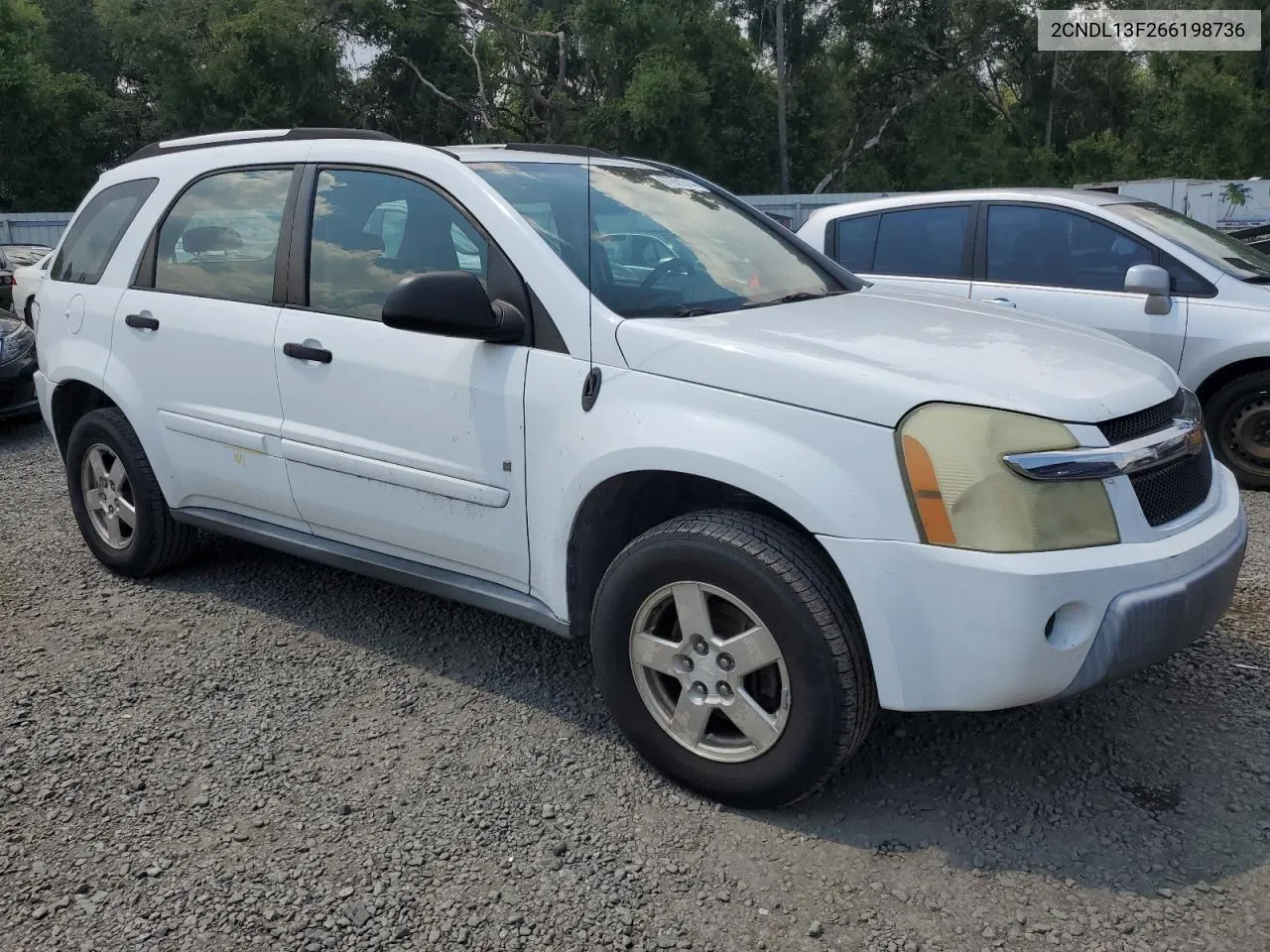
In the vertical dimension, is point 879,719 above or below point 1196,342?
below

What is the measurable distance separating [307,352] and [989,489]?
2273mm

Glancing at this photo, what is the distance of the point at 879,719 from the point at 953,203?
4.27 metres

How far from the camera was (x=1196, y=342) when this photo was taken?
5.92m

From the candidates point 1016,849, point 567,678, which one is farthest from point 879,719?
point 567,678

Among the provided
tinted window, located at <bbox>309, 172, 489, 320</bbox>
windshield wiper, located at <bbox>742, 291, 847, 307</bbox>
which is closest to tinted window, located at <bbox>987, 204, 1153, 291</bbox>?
windshield wiper, located at <bbox>742, 291, 847, 307</bbox>

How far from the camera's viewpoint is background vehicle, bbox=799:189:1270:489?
589 cm

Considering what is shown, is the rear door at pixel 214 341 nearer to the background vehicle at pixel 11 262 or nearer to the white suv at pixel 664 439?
the white suv at pixel 664 439

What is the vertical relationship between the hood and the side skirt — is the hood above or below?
above

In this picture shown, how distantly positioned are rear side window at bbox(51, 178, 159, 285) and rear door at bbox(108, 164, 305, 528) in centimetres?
25

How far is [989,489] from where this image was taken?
256 centimetres

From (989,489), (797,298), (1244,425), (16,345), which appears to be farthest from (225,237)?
(16,345)

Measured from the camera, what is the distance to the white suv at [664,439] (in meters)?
2.61

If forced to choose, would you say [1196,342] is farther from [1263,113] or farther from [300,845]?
[1263,113]

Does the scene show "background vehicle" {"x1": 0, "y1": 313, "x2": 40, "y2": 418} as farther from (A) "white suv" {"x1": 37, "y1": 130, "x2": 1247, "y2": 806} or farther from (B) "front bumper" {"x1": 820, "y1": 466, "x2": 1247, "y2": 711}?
(B) "front bumper" {"x1": 820, "y1": 466, "x2": 1247, "y2": 711}
